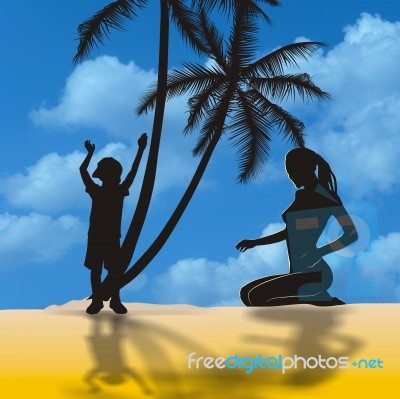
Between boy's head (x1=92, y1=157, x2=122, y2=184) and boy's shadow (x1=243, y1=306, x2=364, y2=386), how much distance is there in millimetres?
2676

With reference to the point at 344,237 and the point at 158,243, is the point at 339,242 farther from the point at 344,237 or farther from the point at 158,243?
the point at 158,243

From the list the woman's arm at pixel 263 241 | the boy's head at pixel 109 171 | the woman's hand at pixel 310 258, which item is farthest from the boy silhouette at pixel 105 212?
the woman's hand at pixel 310 258

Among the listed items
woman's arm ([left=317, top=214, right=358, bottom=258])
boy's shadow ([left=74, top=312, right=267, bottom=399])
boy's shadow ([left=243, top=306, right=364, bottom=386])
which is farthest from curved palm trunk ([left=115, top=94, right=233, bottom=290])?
woman's arm ([left=317, top=214, right=358, bottom=258])

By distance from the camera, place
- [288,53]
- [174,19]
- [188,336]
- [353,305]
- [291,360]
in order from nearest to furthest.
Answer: [291,360] → [188,336] → [353,305] → [174,19] → [288,53]

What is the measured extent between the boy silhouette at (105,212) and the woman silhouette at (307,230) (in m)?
1.74

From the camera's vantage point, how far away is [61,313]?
11094 millimetres

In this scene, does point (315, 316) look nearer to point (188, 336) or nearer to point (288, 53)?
point (188, 336)

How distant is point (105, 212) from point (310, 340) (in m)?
3.11

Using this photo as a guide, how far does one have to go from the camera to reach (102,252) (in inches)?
378

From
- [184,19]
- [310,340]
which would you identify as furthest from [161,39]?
[310,340]

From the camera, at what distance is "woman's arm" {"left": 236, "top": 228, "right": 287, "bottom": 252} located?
10180 mm

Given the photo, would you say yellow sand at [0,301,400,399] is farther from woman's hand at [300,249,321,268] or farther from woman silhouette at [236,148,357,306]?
woman's hand at [300,249,321,268]

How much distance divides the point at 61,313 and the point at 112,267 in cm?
188

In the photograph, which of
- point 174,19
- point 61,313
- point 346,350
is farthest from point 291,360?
point 174,19
